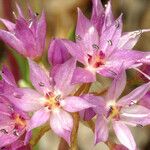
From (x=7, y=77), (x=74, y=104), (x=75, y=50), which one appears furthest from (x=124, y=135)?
(x=7, y=77)

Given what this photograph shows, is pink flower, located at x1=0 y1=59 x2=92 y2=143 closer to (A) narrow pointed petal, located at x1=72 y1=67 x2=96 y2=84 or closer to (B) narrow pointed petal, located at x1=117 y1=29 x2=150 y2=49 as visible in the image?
(A) narrow pointed petal, located at x1=72 y1=67 x2=96 y2=84

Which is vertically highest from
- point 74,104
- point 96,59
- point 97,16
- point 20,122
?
point 97,16

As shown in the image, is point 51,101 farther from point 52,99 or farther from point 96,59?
point 96,59

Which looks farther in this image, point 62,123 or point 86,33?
point 86,33

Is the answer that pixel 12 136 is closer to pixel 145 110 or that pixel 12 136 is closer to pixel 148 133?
pixel 145 110

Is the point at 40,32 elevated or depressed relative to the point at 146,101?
elevated

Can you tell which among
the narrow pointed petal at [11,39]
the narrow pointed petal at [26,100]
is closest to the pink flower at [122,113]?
the narrow pointed petal at [26,100]
